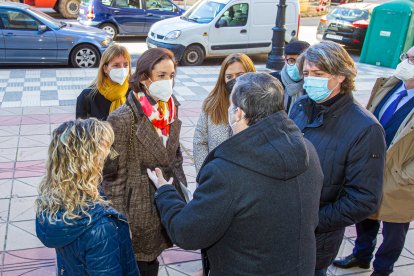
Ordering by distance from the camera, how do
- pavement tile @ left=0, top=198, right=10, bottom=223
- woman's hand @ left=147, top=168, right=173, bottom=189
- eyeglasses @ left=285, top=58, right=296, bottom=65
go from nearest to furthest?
woman's hand @ left=147, top=168, right=173, bottom=189 → pavement tile @ left=0, top=198, right=10, bottom=223 → eyeglasses @ left=285, top=58, right=296, bottom=65

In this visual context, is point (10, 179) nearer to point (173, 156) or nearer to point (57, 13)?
point (173, 156)

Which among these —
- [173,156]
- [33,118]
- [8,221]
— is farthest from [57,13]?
[173,156]

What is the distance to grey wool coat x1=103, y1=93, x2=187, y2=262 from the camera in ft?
8.01

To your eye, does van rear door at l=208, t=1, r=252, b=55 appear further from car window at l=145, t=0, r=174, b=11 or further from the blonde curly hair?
the blonde curly hair

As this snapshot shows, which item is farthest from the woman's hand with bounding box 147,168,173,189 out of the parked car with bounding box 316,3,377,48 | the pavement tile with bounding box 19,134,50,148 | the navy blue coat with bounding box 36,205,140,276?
the parked car with bounding box 316,3,377,48

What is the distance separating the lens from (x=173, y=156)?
9.01 ft

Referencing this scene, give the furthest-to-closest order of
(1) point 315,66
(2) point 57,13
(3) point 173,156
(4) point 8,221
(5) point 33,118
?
(2) point 57,13 < (5) point 33,118 < (4) point 8,221 < (3) point 173,156 < (1) point 315,66

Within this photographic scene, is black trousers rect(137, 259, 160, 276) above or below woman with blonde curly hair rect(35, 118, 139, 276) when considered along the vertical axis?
below

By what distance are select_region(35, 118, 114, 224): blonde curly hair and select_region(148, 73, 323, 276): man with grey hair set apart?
0.43 metres

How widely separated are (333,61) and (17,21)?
368 inches

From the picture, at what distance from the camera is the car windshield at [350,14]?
14.1 meters

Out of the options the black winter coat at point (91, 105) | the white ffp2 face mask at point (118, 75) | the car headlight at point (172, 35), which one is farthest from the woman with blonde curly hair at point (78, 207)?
the car headlight at point (172, 35)

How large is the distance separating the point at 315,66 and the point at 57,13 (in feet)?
63.2

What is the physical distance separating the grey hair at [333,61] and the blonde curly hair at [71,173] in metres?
1.29
